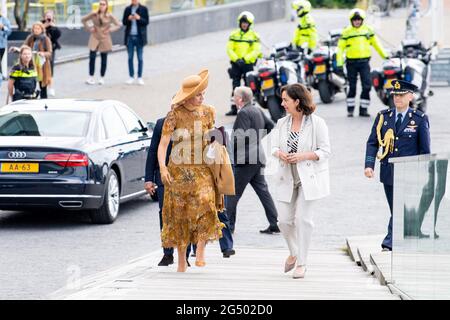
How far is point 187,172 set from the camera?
1177cm

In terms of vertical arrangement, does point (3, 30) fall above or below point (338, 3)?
above

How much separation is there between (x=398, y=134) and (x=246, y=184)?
2977 millimetres

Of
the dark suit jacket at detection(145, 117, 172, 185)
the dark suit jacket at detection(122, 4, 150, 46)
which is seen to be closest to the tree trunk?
the dark suit jacket at detection(122, 4, 150, 46)

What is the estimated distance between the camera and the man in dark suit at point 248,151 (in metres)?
15.0

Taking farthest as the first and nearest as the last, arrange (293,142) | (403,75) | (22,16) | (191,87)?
(22,16) → (403,75) → (293,142) → (191,87)

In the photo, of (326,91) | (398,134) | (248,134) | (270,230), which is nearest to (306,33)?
(326,91)

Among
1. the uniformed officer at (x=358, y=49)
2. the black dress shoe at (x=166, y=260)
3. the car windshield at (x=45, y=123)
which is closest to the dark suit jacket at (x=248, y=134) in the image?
the car windshield at (x=45, y=123)

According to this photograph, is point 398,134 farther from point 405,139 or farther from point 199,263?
point 199,263

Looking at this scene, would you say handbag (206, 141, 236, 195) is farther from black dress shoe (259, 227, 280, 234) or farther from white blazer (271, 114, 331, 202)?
black dress shoe (259, 227, 280, 234)

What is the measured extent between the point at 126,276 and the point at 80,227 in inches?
183

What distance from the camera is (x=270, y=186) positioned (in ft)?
63.8

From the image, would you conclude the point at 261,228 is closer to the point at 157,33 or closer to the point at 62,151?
the point at 62,151
